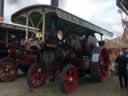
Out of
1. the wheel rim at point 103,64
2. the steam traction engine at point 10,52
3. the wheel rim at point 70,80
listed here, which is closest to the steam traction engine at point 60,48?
the wheel rim at point 70,80

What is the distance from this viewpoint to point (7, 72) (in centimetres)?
1318

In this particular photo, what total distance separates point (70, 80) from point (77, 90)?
2.40ft

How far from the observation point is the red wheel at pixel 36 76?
10.6 metres

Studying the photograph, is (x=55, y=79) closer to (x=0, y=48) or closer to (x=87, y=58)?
(x=87, y=58)

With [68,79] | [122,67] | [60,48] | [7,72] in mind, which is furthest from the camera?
[7,72]

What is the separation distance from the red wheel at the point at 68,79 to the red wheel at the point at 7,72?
3710 millimetres

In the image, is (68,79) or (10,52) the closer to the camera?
(68,79)

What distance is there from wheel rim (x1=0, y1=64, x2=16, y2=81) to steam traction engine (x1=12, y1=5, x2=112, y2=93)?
152 centimetres

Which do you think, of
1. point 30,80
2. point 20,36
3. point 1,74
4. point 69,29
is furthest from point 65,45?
point 20,36

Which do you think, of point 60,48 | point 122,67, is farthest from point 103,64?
point 60,48

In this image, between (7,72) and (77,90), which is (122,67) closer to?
(77,90)

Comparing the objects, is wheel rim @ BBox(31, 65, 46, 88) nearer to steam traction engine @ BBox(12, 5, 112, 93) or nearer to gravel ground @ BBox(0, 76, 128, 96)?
steam traction engine @ BBox(12, 5, 112, 93)

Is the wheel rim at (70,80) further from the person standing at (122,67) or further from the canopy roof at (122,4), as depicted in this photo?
the canopy roof at (122,4)

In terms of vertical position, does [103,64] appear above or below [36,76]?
above
